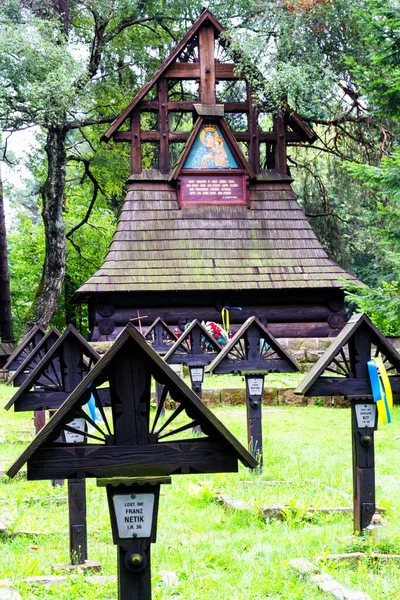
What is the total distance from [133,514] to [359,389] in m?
2.88

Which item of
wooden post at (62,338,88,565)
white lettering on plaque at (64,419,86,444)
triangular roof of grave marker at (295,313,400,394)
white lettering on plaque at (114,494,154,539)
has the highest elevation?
triangular roof of grave marker at (295,313,400,394)

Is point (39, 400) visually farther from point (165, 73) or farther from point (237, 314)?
point (165, 73)

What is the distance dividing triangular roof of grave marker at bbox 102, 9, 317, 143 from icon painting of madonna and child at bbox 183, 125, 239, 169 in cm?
164

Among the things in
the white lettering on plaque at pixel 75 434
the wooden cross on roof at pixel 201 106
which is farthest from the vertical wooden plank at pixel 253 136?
the white lettering on plaque at pixel 75 434

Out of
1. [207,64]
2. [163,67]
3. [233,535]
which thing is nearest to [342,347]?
[233,535]

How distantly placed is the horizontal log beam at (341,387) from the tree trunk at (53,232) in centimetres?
1630

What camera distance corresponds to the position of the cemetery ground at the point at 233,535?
511 centimetres

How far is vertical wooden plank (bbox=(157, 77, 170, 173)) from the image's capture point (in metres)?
20.8

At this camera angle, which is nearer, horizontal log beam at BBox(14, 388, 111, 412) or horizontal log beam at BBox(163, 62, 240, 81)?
horizontal log beam at BBox(14, 388, 111, 412)

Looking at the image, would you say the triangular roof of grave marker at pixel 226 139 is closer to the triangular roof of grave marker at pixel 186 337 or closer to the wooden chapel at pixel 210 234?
the wooden chapel at pixel 210 234

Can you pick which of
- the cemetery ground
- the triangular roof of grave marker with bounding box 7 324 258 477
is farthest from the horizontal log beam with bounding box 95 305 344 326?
the triangular roof of grave marker with bounding box 7 324 258 477

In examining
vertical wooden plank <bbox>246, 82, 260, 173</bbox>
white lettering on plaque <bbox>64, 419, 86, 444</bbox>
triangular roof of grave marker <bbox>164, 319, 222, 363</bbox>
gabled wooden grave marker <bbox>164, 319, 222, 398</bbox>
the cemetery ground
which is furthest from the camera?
vertical wooden plank <bbox>246, 82, 260, 173</bbox>

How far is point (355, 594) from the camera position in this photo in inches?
185

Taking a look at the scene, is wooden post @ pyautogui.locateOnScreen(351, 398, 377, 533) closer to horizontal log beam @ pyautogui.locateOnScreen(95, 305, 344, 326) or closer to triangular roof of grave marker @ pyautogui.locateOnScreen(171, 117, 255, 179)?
horizontal log beam @ pyautogui.locateOnScreen(95, 305, 344, 326)
